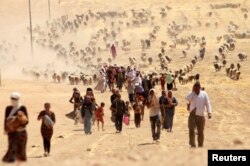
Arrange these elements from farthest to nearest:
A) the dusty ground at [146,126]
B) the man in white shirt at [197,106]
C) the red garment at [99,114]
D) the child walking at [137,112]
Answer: the child walking at [137,112]
the red garment at [99,114]
the man in white shirt at [197,106]
the dusty ground at [146,126]

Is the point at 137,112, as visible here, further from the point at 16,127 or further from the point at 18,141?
the point at 16,127

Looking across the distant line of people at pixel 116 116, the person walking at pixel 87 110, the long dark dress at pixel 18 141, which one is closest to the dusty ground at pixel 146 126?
the long dark dress at pixel 18 141

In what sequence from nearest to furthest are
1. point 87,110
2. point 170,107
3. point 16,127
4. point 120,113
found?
point 16,127
point 170,107
point 120,113
point 87,110

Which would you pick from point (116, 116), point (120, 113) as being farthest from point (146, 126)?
point (120, 113)

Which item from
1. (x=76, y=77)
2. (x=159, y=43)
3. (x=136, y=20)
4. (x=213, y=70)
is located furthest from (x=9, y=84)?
(x=136, y=20)

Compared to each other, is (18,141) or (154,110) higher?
(154,110)

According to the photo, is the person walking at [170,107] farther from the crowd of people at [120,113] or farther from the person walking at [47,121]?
the person walking at [47,121]

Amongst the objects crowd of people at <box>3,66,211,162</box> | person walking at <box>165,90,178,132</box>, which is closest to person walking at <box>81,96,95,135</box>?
crowd of people at <box>3,66,211,162</box>

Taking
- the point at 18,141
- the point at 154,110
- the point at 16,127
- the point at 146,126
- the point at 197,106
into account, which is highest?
the point at 197,106

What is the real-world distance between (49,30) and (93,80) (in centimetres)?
3413

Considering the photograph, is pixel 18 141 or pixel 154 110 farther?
pixel 154 110

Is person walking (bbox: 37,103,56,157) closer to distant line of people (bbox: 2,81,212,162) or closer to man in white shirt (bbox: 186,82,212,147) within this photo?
distant line of people (bbox: 2,81,212,162)

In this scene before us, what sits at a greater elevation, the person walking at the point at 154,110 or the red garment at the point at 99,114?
the person walking at the point at 154,110

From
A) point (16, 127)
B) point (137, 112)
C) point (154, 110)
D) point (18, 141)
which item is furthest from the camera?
point (137, 112)
